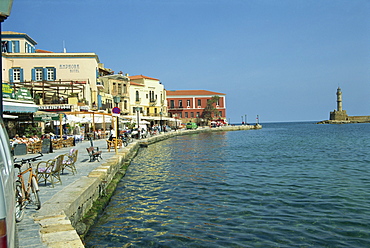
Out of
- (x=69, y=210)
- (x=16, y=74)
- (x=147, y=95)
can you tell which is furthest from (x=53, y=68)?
(x=69, y=210)

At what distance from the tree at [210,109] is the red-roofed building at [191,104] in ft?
4.17

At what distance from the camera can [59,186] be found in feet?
30.0

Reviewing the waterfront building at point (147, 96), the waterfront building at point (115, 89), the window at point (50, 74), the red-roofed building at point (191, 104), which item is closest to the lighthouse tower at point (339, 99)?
the red-roofed building at point (191, 104)

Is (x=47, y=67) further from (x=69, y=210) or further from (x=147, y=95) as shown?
(x=69, y=210)

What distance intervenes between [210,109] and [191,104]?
5247mm

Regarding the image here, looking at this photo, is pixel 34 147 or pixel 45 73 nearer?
pixel 34 147

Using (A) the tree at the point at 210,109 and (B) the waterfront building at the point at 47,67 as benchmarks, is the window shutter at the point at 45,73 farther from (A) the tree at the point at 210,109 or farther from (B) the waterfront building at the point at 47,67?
(A) the tree at the point at 210,109

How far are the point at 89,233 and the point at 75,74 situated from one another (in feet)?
119

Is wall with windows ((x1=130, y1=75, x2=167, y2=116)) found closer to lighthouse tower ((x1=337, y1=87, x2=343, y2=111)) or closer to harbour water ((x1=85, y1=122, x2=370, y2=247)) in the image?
harbour water ((x1=85, y1=122, x2=370, y2=247))

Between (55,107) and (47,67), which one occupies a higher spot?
(47,67)

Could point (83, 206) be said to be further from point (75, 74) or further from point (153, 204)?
point (75, 74)

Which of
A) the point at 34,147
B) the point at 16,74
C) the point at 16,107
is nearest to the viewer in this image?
the point at 16,107

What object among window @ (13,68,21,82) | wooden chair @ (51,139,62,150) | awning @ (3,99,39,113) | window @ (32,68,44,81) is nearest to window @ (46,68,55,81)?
window @ (32,68,44,81)

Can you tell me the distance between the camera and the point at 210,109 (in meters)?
84.8
